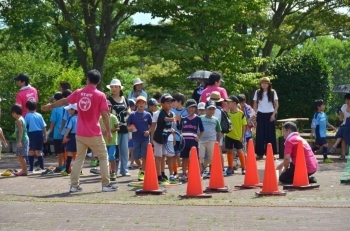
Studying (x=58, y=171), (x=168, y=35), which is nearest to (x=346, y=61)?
(x=168, y=35)

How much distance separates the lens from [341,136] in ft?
73.4

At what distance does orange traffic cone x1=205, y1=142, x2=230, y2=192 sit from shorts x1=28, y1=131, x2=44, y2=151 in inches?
211

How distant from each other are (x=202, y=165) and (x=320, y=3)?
72.4 feet

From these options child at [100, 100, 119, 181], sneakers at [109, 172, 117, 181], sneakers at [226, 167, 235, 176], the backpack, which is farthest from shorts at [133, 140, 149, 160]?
sneakers at [226, 167, 235, 176]

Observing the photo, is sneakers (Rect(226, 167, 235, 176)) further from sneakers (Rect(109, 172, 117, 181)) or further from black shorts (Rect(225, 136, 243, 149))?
sneakers (Rect(109, 172, 117, 181))

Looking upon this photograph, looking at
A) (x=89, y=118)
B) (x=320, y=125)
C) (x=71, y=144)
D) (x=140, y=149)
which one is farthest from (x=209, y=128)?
(x=320, y=125)

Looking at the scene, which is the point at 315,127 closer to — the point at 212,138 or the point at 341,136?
the point at 341,136

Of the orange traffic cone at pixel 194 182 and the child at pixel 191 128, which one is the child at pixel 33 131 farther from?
the orange traffic cone at pixel 194 182

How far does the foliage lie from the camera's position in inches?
1403

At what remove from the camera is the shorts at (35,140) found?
62.3 feet

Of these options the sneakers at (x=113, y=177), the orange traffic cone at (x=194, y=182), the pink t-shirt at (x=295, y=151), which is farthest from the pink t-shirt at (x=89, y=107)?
the pink t-shirt at (x=295, y=151)

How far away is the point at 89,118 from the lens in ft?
48.6

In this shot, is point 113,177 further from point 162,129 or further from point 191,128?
point 191,128

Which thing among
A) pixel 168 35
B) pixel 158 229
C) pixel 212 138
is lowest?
pixel 158 229
